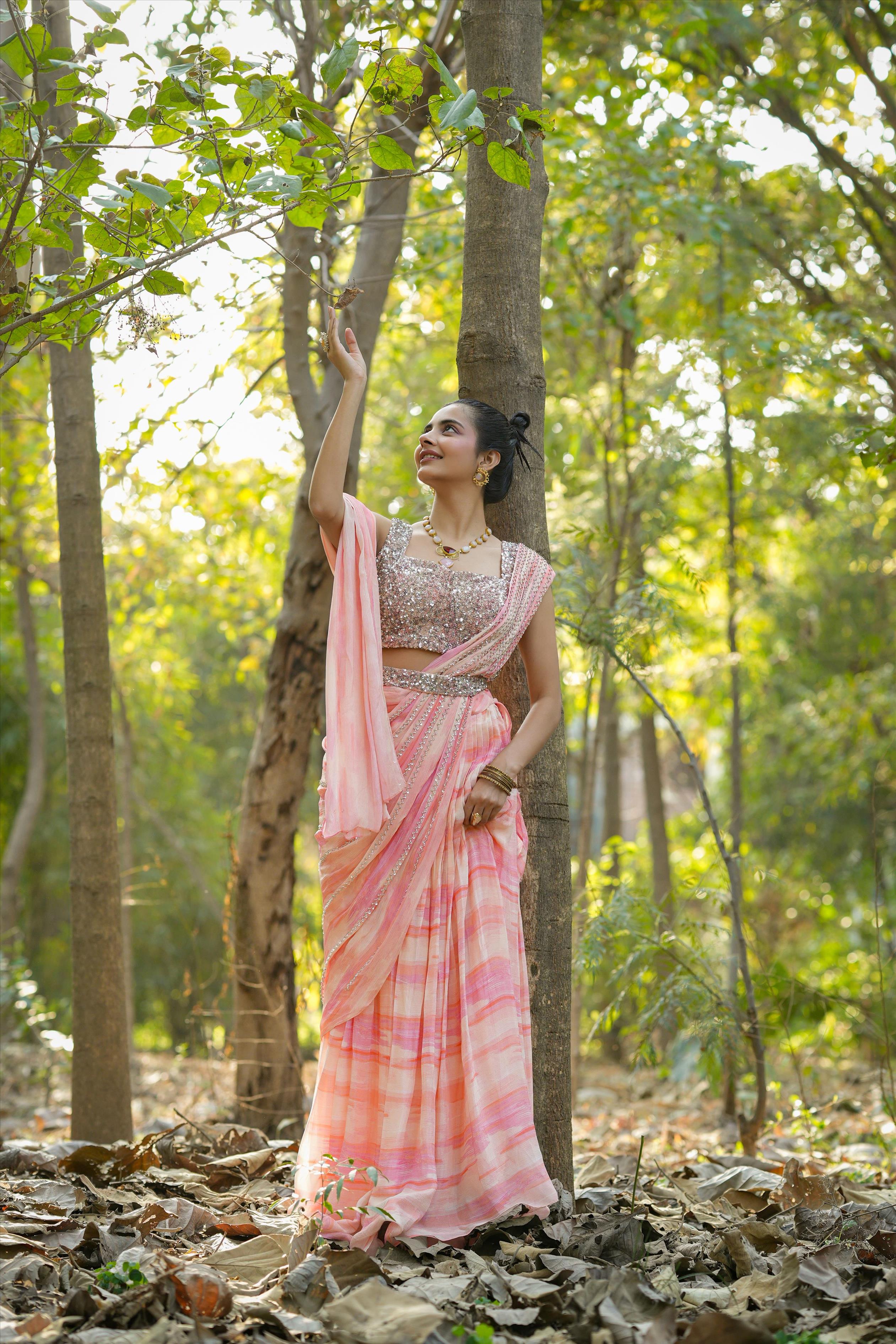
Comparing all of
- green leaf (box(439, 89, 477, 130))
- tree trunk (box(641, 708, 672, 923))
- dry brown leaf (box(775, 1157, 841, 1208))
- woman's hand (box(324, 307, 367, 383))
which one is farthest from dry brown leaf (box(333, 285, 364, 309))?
tree trunk (box(641, 708, 672, 923))

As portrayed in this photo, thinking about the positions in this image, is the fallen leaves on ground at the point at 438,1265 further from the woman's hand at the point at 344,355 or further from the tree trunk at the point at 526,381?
the woman's hand at the point at 344,355

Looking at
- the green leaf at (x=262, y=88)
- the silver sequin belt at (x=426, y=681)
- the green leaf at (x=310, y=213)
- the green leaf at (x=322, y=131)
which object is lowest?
the silver sequin belt at (x=426, y=681)

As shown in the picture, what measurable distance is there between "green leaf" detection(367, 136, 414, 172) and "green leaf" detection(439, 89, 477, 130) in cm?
30

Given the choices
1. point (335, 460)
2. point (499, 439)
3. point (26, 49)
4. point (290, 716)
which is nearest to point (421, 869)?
point (335, 460)

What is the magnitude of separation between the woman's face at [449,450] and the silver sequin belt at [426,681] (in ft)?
1.68

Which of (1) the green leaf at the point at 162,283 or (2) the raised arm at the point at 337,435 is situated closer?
(1) the green leaf at the point at 162,283

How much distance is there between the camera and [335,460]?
112 inches

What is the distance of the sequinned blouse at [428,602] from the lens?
2.97 meters

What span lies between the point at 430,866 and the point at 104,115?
5.94 ft

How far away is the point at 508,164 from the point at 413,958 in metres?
1.90

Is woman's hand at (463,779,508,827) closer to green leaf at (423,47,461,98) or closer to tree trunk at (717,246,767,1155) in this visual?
green leaf at (423,47,461,98)

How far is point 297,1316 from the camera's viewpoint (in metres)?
2.09

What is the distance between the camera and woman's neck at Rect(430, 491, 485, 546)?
3.11 metres

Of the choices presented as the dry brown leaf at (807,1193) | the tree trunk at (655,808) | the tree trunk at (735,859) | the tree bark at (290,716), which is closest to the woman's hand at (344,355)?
the tree bark at (290,716)
